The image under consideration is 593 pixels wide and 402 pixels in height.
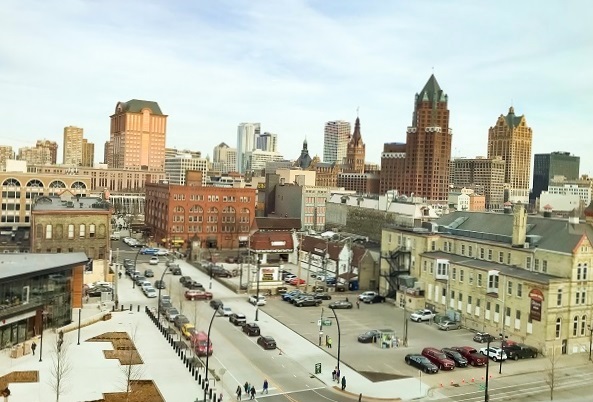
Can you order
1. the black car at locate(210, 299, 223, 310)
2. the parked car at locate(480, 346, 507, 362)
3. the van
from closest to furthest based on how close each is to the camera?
the van
the parked car at locate(480, 346, 507, 362)
the black car at locate(210, 299, 223, 310)

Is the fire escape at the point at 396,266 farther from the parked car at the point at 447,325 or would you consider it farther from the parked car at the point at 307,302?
the parked car at the point at 447,325

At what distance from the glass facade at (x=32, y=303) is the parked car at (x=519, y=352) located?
40.3 meters

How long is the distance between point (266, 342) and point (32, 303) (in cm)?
2054

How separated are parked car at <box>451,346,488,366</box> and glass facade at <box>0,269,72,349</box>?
36.0 meters

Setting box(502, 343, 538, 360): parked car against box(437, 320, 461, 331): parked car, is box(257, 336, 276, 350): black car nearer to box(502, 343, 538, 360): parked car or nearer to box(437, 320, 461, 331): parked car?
box(437, 320, 461, 331): parked car

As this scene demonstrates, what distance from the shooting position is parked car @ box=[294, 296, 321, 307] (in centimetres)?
7069

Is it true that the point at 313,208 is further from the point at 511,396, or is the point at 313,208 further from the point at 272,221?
the point at 511,396

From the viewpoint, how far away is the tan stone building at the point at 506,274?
181 ft

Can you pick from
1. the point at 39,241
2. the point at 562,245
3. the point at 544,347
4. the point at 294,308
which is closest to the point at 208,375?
the point at 294,308

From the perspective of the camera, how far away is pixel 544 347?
2110 inches

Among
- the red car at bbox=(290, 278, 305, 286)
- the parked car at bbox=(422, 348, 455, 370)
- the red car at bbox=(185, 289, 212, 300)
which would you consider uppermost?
the parked car at bbox=(422, 348, 455, 370)

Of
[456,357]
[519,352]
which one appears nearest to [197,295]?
[456,357]

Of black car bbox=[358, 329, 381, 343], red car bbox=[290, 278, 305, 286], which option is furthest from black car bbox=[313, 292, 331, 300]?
black car bbox=[358, 329, 381, 343]

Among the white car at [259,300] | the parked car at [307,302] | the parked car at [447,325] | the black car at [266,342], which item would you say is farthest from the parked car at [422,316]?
the black car at [266,342]
